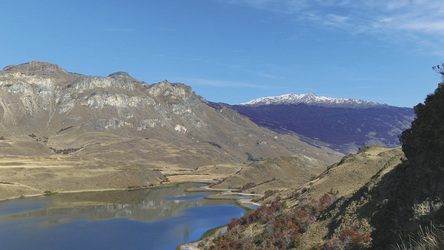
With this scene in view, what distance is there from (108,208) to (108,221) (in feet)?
65.7

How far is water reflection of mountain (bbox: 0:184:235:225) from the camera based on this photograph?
77.2 m

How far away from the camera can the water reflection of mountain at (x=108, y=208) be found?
77250mm

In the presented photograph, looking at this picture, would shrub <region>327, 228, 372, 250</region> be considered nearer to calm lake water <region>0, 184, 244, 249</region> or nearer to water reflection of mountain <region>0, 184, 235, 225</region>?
calm lake water <region>0, 184, 244, 249</region>

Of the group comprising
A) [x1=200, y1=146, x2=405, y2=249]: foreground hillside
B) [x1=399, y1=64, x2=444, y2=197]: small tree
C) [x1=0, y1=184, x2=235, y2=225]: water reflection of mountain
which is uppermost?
[x1=399, y1=64, x2=444, y2=197]: small tree

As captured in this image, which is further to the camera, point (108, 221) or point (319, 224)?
point (108, 221)

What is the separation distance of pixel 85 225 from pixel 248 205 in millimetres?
42396

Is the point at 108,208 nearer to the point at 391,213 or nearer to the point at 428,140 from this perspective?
the point at 391,213

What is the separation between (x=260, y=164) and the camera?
6639 inches

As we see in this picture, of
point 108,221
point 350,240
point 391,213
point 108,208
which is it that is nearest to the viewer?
point 391,213

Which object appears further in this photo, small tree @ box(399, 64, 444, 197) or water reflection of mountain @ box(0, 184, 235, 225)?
water reflection of mountain @ box(0, 184, 235, 225)

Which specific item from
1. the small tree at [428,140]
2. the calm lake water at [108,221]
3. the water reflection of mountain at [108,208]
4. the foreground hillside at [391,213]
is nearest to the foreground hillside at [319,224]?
the foreground hillside at [391,213]

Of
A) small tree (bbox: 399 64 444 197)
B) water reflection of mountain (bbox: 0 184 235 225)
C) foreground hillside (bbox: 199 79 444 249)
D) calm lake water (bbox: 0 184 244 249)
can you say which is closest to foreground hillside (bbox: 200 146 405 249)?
foreground hillside (bbox: 199 79 444 249)

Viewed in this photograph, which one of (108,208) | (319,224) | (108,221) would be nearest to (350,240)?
(319,224)

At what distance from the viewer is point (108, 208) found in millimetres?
90562
